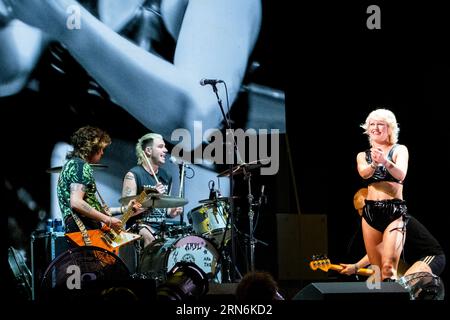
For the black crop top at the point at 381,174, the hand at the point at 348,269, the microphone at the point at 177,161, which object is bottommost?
the hand at the point at 348,269

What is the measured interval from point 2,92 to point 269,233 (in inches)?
117

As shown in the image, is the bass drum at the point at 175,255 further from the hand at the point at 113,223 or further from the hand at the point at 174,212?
the hand at the point at 113,223

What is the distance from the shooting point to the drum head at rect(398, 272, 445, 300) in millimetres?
4723

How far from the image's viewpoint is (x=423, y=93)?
266 inches

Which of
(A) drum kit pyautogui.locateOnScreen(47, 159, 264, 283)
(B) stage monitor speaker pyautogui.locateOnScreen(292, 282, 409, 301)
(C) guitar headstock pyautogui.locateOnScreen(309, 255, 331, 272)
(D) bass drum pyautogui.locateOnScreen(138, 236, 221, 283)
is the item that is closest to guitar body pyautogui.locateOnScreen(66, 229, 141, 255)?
(A) drum kit pyautogui.locateOnScreen(47, 159, 264, 283)

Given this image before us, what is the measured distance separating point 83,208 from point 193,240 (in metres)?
1.31

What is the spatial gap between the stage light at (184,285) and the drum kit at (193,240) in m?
2.82

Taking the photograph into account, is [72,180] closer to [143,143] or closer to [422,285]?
[143,143]

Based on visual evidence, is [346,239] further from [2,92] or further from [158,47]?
[2,92]

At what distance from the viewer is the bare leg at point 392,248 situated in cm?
481

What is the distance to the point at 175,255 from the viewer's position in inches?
228

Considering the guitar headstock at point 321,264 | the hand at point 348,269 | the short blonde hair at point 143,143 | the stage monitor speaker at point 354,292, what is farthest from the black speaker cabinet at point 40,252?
the stage monitor speaker at point 354,292

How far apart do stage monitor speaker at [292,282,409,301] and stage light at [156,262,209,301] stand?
1.27 ft
